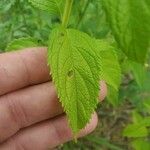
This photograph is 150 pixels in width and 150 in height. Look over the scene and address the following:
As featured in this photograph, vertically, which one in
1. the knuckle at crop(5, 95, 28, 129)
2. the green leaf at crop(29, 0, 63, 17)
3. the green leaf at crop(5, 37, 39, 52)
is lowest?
the knuckle at crop(5, 95, 28, 129)

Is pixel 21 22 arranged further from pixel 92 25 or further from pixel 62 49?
pixel 62 49

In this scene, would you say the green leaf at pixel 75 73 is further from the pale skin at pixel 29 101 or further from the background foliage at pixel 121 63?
the background foliage at pixel 121 63

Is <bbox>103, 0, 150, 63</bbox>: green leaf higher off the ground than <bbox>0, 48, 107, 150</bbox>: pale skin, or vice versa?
<bbox>103, 0, 150, 63</bbox>: green leaf

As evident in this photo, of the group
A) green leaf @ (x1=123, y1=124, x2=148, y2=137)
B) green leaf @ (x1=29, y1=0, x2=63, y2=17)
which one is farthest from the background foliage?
green leaf @ (x1=29, y1=0, x2=63, y2=17)

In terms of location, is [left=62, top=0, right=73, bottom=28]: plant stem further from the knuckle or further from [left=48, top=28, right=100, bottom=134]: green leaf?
the knuckle

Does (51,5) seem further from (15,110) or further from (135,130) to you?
(135,130)
